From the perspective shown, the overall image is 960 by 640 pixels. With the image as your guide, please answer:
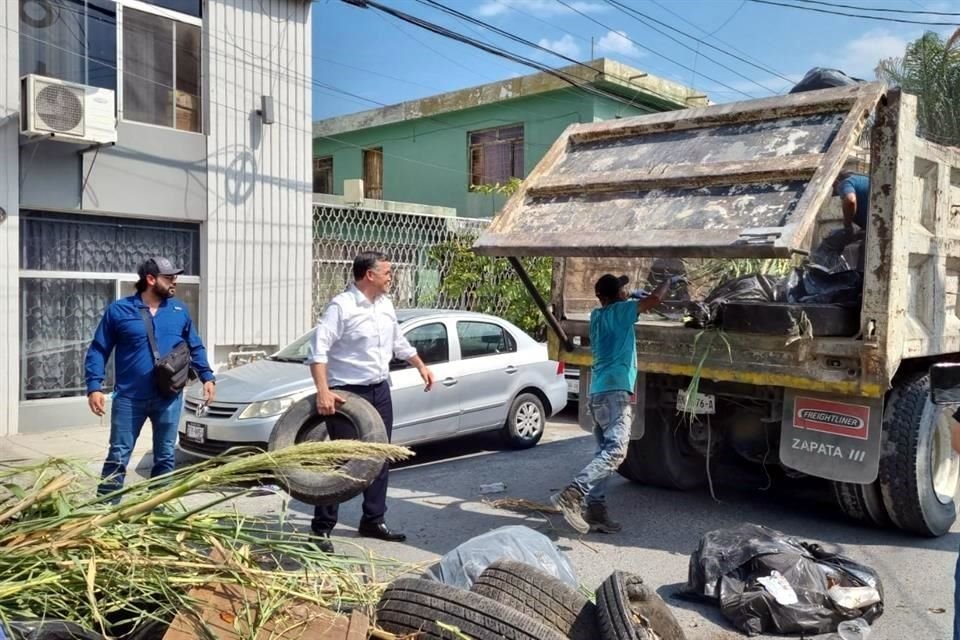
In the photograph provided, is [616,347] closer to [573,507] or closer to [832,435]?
[573,507]

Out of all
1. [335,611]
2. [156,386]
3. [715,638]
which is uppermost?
[156,386]

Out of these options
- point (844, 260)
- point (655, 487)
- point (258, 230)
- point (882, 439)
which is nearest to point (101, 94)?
point (258, 230)

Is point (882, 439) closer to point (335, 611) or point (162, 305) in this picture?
point (335, 611)

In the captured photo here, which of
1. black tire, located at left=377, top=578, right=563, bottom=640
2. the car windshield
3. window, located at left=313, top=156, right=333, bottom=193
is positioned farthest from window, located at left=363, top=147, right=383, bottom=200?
black tire, located at left=377, top=578, right=563, bottom=640

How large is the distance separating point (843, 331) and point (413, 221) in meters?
9.45

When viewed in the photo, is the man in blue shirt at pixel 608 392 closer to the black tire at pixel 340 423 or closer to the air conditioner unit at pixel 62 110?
the black tire at pixel 340 423

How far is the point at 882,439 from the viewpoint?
5207mm

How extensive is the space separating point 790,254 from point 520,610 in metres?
2.22

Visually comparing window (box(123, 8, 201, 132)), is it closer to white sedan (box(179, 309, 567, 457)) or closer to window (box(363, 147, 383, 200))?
white sedan (box(179, 309, 567, 457))

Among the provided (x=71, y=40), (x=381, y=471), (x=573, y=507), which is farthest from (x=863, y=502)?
(x=71, y=40)

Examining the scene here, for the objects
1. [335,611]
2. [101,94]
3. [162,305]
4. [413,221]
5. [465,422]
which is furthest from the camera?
[413,221]

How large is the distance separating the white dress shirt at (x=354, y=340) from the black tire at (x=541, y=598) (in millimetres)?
2197

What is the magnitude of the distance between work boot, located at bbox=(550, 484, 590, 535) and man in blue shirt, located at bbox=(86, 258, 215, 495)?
8.12 ft

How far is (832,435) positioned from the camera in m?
5.14
